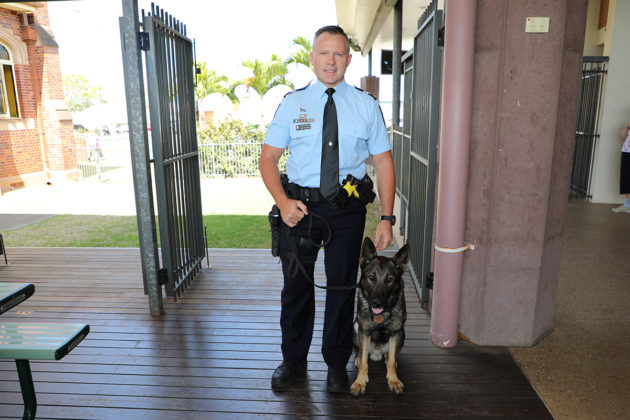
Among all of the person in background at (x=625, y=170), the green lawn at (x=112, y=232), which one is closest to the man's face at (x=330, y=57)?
the green lawn at (x=112, y=232)

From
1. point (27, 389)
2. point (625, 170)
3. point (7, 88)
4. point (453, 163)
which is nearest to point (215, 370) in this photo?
point (27, 389)

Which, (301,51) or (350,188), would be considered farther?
(301,51)

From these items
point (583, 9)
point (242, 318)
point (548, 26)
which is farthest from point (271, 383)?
point (583, 9)

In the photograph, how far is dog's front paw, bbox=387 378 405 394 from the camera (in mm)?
2637

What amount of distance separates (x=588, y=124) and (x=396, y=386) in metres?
8.46

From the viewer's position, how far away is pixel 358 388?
262 centimetres

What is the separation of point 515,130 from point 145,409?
2807 mm

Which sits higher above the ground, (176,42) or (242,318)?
(176,42)

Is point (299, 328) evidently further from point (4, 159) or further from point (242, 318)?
point (4, 159)

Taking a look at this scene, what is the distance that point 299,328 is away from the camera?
275 cm

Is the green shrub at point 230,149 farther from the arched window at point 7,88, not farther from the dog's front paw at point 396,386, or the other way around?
the dog's front paw at point 396,386

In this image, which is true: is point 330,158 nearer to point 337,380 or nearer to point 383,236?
point 383,236

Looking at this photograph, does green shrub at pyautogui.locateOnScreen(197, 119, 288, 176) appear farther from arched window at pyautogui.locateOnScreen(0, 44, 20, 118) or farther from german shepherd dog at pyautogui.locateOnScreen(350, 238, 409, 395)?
german shepherd dog at pyautogui.locateOnScreen(350, 238, 409, 395)

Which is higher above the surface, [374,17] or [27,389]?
[374,17]
